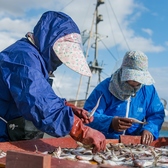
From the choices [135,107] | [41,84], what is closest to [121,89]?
[135,107]

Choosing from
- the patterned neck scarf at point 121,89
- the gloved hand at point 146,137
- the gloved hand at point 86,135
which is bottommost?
the gloved hand at point 146,137

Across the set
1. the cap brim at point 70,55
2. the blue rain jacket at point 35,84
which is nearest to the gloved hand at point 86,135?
the blue rain jacket at point 35,84

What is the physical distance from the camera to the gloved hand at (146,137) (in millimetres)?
4839

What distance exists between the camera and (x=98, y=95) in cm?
507

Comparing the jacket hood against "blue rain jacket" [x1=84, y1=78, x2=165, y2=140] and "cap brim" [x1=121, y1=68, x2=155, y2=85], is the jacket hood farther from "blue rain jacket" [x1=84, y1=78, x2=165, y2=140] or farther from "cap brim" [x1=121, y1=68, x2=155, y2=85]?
"blue rain jacket" [x1=84, y1=78, x2=165, y2=140]

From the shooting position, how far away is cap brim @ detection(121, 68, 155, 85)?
4781 millimetres

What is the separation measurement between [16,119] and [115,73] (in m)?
2.37

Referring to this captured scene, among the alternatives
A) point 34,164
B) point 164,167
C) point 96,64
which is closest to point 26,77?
point 34,164

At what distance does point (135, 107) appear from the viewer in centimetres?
507

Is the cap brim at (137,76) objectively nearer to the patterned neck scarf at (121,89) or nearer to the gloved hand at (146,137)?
the patterned neck scarf at (121,89)

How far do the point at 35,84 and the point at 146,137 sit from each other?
2.49 m

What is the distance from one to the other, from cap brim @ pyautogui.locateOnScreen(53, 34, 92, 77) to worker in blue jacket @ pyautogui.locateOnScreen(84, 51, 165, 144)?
155cm

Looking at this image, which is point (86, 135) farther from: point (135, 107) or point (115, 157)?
point (135, 107)

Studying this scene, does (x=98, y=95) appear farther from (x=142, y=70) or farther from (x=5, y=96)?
(x=5, y=96)
